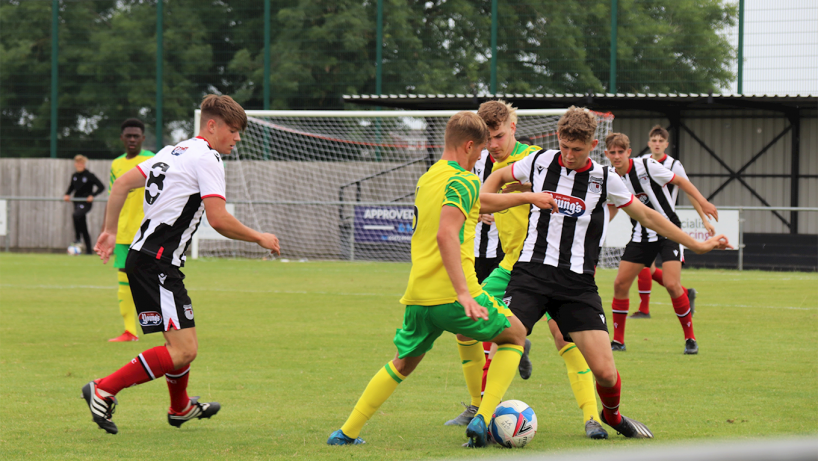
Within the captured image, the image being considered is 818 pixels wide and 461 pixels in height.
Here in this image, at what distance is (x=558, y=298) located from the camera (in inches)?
193

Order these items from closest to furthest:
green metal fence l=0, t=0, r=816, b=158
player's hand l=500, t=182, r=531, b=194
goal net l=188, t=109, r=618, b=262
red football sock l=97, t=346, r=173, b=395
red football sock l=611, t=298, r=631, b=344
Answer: red football sock l=97, t=346, r=173, b=395, player's hand l=500, t=182, r=531, b=194, red football sock l=611, t=298, r=631, b=344, goal net l=188, t=109, r=618, b=262, green metal fence l=0, t=0, r=816, b=158

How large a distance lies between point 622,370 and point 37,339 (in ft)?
18.3

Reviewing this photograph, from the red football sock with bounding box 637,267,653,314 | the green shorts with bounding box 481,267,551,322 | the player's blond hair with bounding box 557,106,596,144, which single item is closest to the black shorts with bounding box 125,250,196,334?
the green shorts with bounding box 481,267,551,322

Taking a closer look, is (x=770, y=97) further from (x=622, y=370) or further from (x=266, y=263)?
(x=622, y=370)

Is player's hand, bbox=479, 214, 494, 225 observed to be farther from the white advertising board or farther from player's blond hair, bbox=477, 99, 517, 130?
the white advertising board

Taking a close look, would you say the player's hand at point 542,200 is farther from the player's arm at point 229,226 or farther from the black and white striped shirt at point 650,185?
the black and white striped shirt at point 650,185

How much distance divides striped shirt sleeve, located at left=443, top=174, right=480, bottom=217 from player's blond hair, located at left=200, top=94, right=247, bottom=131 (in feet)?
4.26

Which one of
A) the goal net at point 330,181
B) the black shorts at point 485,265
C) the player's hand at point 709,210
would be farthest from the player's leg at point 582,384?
the goal net at point 330,181

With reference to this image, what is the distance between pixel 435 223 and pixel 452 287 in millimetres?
328

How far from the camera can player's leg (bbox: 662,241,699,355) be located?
8242 mm

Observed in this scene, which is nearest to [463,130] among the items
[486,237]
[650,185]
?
[486,237]

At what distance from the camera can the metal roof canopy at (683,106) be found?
21.5 m

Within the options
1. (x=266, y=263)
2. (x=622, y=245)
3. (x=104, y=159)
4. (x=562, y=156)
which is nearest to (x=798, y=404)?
(x=562, y=156)

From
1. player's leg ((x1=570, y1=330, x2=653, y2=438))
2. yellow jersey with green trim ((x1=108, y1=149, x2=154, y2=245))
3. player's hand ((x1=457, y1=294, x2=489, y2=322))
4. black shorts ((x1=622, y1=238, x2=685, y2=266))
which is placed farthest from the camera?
yellow jersey with green trim ((x1=108, y1=149, x2=154, y2=245))
